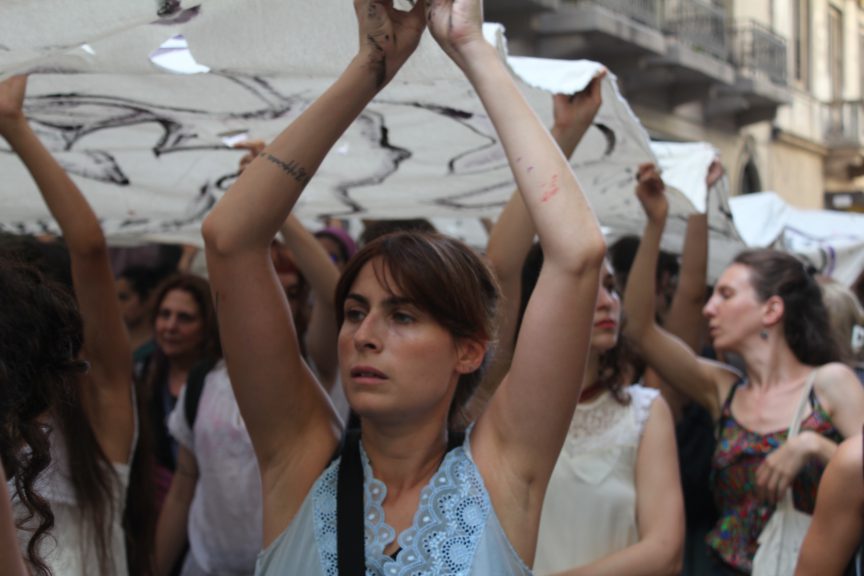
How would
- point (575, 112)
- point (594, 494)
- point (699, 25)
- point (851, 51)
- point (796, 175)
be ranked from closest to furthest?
1. point (575, 112)
2. point (594, 494)
3. point (699, 25)
4. point (796, 175)
5. point (851, 51)

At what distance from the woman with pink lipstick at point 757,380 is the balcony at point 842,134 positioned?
82.4ft

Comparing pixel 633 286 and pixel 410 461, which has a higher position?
pixel 410 461

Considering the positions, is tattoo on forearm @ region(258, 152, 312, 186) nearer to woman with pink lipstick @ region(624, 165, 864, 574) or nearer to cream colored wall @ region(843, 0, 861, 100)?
woman with pink lipstick @ region(624, 165, 864, 574)

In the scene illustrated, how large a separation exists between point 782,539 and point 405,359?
5.99 feet

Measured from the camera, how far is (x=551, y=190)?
211cm

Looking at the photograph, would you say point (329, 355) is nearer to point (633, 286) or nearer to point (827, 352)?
point (633, 286)

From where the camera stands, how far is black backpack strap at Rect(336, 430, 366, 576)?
2049 millimetres

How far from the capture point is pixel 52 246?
3457 millimetres

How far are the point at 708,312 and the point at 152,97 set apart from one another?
6.44ft

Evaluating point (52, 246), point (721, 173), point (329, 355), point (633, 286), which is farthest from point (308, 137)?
point (721, 173)

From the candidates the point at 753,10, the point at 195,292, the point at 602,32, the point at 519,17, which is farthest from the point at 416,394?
the point at 753,10

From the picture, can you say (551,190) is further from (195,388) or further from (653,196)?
(195,388)

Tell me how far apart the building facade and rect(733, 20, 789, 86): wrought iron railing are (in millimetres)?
27

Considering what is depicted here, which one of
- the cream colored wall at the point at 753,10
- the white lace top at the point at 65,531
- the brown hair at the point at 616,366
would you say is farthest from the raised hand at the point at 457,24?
the cream colored wall at the point at 753,10
